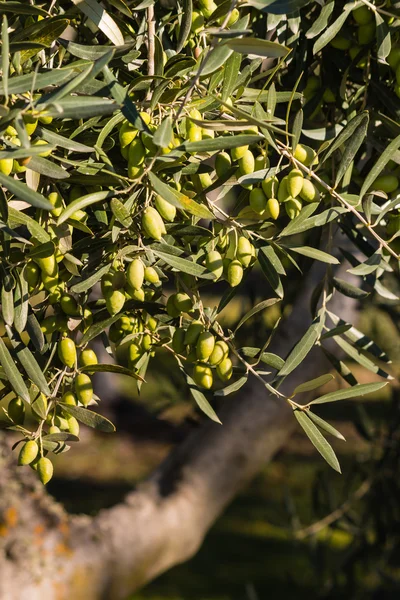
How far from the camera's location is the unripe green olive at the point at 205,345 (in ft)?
2.15

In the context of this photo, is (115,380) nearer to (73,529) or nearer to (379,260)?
(73,529)

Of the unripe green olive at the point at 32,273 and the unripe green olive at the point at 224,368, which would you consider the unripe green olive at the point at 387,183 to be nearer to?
the unripe green olive at the point at 224,368

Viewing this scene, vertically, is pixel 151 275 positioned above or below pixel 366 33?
below

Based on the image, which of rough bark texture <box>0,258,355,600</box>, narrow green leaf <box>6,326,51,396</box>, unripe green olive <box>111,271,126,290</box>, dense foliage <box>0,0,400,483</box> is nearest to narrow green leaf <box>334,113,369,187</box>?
dense foliage <box>0,0,400,483</box>

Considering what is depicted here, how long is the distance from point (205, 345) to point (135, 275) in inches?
4.2

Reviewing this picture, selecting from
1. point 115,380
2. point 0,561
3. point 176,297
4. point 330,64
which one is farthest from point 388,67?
point 115,380

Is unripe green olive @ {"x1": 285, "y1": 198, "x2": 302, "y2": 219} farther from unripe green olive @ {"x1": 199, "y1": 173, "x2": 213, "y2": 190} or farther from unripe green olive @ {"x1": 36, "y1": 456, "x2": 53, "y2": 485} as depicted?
unripe green olive @ {"x1": 36, "y1": 456, "x2": 53, "y2": 485}

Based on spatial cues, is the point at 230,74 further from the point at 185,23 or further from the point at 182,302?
the point at 182,302

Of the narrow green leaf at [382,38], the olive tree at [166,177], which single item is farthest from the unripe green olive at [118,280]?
the narrow green leaf at [382,38]

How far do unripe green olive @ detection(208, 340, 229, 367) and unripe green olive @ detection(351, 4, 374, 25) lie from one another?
1.11ft

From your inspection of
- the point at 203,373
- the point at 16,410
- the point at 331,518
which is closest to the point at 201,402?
the point at 203,373

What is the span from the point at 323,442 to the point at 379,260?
0.18m

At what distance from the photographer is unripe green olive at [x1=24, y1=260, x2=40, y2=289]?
2.03 ft

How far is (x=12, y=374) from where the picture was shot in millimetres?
645
